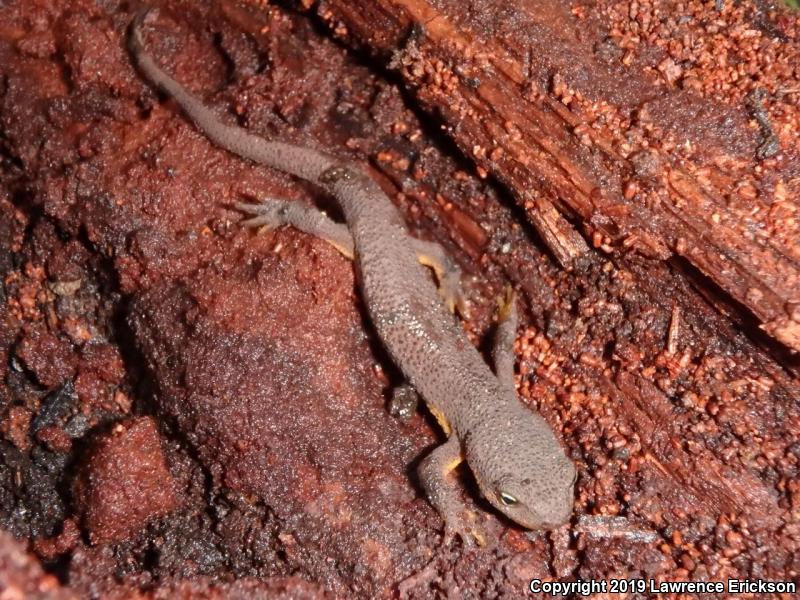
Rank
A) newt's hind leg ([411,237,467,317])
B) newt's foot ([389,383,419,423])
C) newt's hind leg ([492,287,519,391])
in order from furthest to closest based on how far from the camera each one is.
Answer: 1. newt's hind leg ([411,237,467,317])
2. newt's hind leg ([492,287,519,391])
3. newt's foot ([389,383,419,423])

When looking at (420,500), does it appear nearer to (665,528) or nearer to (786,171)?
(665,528)

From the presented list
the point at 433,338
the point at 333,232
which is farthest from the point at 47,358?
the point at 433,338

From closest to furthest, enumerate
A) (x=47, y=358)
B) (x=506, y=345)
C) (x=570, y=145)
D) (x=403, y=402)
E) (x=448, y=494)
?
(x=570, y=145), (x=448, y=494), (x=403, y=402), (x=506, y=345), (x=47, y=358)

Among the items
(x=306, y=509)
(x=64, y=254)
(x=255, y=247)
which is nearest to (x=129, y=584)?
(x=306, y=509)

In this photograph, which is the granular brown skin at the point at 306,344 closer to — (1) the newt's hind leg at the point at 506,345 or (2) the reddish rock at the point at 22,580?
(1) the newt's hind leg at the point at 506,345

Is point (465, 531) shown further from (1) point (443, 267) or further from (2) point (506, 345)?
(1) point (443, 267)

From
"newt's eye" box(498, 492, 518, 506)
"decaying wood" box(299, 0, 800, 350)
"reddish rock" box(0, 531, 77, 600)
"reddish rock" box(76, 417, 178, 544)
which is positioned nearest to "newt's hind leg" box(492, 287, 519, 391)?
"decaying wood" box(299, 0, 800, 350)

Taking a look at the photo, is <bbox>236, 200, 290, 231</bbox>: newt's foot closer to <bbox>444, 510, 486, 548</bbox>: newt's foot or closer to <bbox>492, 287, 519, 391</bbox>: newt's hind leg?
<bbox>492, 287, 519, 391</bbox>: newt's hind leg
